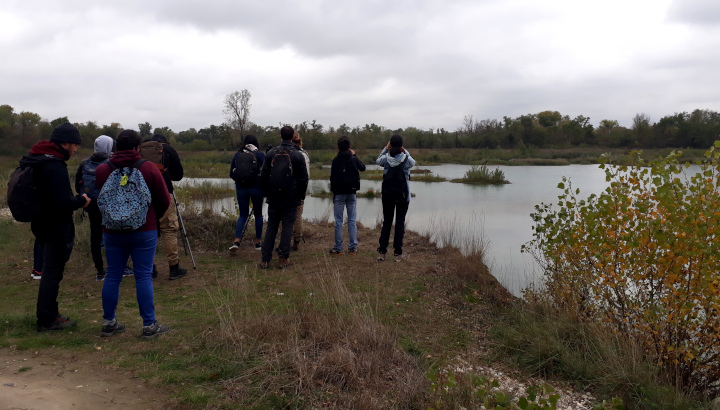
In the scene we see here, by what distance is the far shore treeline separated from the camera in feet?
136

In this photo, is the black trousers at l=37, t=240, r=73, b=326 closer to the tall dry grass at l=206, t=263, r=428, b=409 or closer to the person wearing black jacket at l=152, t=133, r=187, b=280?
the tall dry grass at l=206, t=263, r=428, b=409

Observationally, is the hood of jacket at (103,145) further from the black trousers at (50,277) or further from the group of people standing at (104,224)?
the black trousers at (50,277)

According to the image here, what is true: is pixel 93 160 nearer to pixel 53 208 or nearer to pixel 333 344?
pixel 53 208

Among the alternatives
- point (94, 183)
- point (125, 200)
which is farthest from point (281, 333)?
point (94, 183)

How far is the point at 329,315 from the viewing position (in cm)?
404

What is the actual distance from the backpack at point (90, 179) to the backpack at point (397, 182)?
138 inches

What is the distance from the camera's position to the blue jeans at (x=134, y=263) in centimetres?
366

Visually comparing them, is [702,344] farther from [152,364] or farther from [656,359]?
[152,364]

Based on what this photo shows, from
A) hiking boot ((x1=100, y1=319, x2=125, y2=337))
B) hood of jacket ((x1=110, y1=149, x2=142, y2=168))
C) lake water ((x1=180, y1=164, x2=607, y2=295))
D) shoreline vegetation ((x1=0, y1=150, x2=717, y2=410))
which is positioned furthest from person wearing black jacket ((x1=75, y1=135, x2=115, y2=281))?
lake water ((x1=180, y1=164, x2=607, y2=295))

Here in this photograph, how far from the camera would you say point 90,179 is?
205 inches

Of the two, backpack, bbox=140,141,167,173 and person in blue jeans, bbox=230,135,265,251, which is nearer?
backpack, bbox=140,141,167,173

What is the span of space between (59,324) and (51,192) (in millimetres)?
1130

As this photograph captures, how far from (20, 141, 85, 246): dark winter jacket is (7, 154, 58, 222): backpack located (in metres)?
0.03

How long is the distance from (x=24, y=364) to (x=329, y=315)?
2.20 metres
